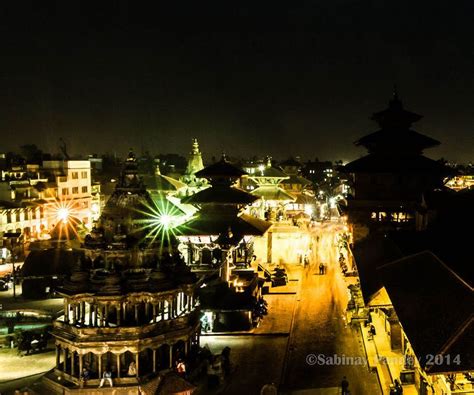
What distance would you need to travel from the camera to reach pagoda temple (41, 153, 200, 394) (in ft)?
67.8

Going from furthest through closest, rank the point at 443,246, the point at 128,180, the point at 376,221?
1. the point at 376,221
2. the point at 128,180
3. the point at 443,246

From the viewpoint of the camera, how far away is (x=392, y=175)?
1481 inches

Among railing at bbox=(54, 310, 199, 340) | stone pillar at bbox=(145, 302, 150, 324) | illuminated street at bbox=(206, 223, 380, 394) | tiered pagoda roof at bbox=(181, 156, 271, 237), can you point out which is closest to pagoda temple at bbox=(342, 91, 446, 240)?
illuminated street at bbox=(206, 223, 380, 394)

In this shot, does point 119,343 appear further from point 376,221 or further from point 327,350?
point 376,221

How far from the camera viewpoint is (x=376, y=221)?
1511 inches

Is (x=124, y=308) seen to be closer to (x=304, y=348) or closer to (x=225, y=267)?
(x=304, y=348)

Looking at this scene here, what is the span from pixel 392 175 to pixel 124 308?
915 inches

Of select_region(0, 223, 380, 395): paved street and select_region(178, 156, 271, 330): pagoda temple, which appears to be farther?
select_region(178, 156, 271, 330): pagoda temple

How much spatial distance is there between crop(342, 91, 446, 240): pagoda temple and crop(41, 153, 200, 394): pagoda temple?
18.9 metres

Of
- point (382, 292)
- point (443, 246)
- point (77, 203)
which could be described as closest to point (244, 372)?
point (382, 292)

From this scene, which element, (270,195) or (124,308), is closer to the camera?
(124,308)

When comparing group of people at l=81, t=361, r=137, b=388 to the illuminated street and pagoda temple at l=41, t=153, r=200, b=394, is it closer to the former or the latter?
pagoda temple at l=41, t=153, r=200, b=394

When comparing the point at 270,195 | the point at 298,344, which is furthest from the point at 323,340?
the point at 270,195

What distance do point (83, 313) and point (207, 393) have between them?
590cm
